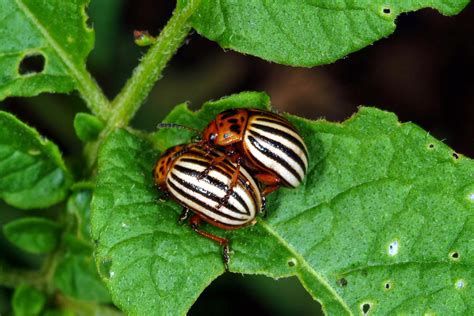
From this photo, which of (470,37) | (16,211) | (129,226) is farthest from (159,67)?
(470,37)

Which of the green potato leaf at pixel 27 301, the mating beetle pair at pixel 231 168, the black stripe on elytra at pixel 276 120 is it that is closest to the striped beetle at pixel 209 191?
the mating beetle pair at pixel 231 168

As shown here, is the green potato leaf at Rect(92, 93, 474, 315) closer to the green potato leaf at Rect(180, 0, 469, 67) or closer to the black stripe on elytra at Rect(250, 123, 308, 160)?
the black stripe on elytra at Rect(250, 123, 308, 160)

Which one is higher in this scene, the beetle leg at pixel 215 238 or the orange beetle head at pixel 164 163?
the orange beetle head at pixel 164 163

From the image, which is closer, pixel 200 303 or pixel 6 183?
pixel 6 183

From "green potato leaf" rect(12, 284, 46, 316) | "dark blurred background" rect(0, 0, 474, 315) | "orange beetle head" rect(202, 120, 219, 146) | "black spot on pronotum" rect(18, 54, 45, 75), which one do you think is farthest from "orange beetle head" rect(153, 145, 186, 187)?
"dark blurred background" rect(0, 0, 474, 315)

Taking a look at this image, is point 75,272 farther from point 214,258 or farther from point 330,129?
point 330,129

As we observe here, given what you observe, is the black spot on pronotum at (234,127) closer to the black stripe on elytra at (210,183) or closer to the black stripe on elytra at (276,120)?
the black stripe on elytra at (276,120)
